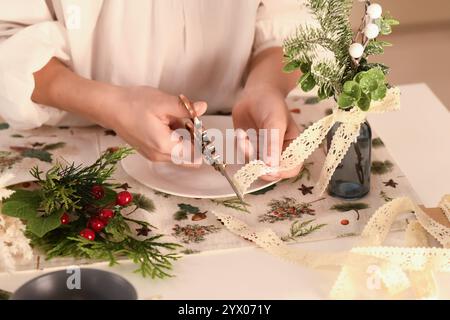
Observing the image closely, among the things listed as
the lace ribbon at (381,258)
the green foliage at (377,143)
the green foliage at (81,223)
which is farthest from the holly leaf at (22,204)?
the green foliage at (377,143)

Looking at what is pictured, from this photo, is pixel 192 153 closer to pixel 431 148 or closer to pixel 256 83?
pixel 256 83

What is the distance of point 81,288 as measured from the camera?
30.9 inches

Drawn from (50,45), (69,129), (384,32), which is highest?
(384,32)

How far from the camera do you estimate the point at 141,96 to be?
3.53 feet

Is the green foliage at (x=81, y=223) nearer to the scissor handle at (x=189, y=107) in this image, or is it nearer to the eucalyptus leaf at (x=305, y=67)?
the scissor handle at (x=189, y=107)

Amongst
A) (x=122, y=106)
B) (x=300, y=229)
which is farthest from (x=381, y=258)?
(x=122, y=106)

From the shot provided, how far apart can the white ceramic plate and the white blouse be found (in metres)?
0.21

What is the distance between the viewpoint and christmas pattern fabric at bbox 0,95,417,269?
0.92 metres

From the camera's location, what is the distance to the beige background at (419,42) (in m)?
2.45

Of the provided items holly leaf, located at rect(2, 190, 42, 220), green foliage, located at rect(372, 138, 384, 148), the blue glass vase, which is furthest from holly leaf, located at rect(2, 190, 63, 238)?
green foliage, located at rect(372, 138, 384, 148)

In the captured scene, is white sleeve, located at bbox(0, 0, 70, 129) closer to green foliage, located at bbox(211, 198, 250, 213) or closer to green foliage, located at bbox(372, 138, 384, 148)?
green foliage, located at bbox(211, 198, 250, 213)
